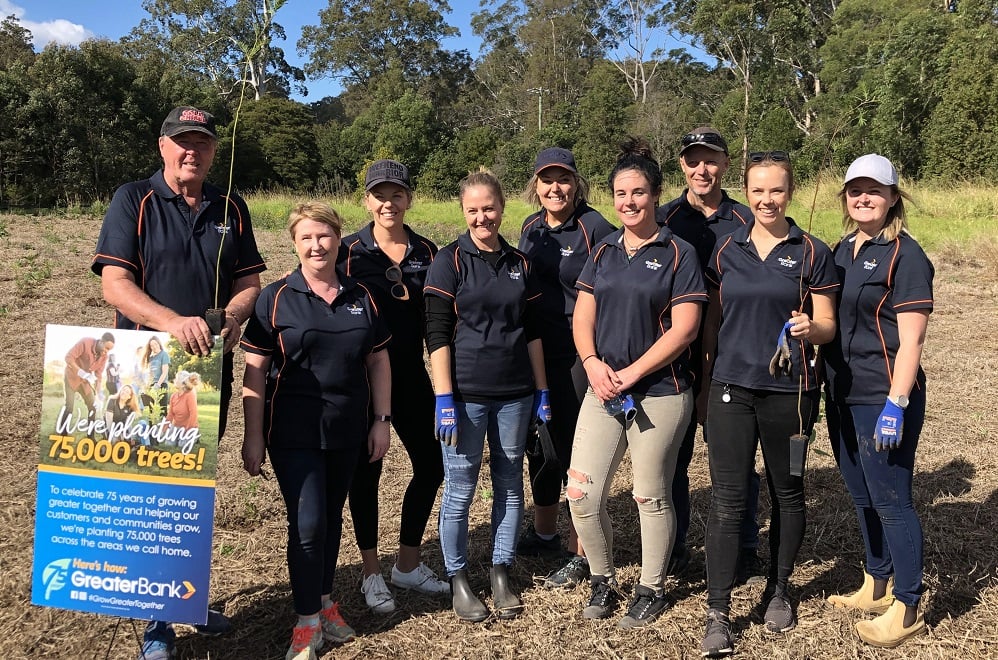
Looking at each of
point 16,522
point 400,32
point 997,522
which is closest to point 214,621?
point 16,522

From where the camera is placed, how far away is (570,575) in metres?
3.69

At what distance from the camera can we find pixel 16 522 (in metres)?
4.21

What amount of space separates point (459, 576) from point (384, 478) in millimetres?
1836

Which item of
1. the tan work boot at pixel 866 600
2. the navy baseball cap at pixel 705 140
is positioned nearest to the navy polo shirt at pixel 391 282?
the navy baseball cap at pixel 705 140

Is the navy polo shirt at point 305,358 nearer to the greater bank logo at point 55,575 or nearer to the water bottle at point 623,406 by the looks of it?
the greater bank logo at point 55,575

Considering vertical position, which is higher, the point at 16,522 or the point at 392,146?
the point at 392,146

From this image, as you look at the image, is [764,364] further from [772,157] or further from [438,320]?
[438,320]

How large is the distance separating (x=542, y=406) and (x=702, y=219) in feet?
4.07

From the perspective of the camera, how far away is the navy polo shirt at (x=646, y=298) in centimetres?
301

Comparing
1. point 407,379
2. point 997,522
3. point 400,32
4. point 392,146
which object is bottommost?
point 997,522

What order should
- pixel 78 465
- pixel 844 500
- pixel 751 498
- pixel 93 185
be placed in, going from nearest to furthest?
1. pixel 78 465
2. pixel 751 498
3. pixel 844 500
4. pixel 93 185

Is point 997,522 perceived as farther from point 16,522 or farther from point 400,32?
point 400,32

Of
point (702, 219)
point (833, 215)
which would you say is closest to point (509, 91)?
point (833, 215)

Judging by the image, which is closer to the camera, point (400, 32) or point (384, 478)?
point (384, 478)
